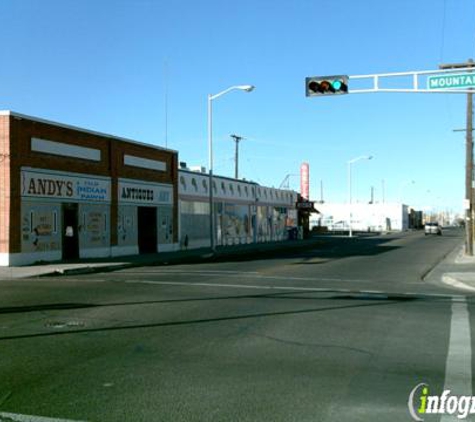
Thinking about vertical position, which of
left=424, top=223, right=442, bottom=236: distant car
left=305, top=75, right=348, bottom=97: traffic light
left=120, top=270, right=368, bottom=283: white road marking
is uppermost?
left=305, top=75, right=348, bottom=97: traffic light

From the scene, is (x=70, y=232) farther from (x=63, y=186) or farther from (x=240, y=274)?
(x=240, y=274)

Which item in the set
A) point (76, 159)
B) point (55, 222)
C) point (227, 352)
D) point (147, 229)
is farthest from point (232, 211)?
point (227, 352)

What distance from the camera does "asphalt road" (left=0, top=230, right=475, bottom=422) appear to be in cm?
620

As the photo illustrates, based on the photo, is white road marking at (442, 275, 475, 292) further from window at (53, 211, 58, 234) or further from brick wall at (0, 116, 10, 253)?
brick wall at (0, 116, 10, 253)

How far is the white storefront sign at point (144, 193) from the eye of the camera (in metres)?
33.8

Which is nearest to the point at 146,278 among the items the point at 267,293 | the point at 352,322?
the point at 267,293

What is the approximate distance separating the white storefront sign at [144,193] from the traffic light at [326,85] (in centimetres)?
1633

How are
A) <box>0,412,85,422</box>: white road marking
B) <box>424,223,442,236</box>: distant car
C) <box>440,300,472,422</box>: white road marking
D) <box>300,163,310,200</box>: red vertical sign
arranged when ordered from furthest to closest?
<box>424,223,442,236</box>: distant car
<box>300,163,310,200</box>: red vertical sign
<box>440,300,472,422</box>: white road marking
<box>0,412,85,422</box>: white road marking

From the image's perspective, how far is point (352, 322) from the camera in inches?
451

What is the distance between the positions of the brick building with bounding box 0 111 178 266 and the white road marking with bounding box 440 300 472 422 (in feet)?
61.3

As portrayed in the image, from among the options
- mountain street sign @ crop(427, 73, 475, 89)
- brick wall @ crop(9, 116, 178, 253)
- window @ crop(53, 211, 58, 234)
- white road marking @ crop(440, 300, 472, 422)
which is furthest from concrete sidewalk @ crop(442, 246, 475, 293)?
brick wall @ crop(9, 116, 178, 253)

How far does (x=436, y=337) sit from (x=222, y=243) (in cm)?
3816

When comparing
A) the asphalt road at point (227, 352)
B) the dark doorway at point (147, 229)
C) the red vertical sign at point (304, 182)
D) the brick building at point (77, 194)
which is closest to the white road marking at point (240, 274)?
the asphalt road at point (227, 352)

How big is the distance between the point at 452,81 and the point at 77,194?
696 inches
